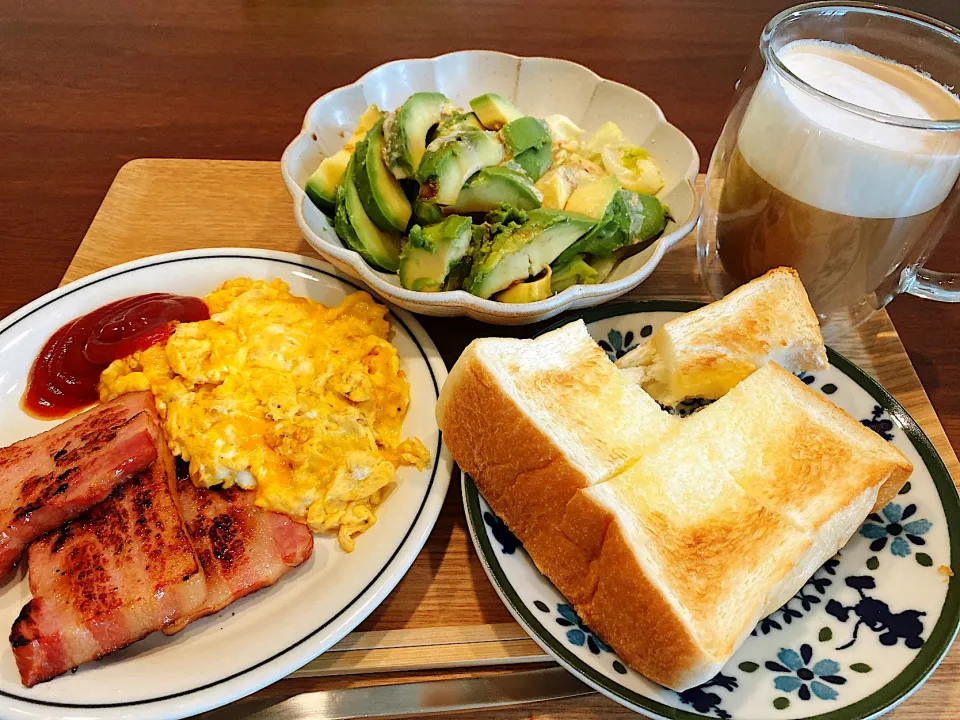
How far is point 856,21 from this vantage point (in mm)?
2053

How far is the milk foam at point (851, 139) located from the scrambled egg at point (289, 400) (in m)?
1.26

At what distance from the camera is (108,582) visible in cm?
145

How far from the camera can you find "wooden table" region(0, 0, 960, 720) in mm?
2796

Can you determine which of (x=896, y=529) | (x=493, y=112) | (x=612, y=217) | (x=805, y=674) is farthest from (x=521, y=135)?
(x=805, y=674)

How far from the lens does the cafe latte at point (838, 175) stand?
1672 millimetres

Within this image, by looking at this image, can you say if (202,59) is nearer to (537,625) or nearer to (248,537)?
(248,537)

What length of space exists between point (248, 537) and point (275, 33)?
3.68m

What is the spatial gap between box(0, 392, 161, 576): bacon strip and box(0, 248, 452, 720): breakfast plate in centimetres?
15

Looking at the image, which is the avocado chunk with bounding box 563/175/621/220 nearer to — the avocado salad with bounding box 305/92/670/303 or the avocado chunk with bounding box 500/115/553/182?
the avocado salad with bounding box 305/92/670/303

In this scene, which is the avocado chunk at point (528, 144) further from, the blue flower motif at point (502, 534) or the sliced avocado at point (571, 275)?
the blue flower motif at point (502, 534)

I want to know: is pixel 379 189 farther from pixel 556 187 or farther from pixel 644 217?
pixel 644 217

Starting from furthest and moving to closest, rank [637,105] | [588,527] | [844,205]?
[637,105]
[844,205]
[588,527]

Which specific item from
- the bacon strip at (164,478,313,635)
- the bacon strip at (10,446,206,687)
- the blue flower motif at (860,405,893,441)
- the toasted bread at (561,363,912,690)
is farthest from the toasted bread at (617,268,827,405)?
the bacon strip at (10,446,206,687)


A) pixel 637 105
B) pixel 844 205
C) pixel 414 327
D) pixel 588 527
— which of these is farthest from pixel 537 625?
pixel 637 105
